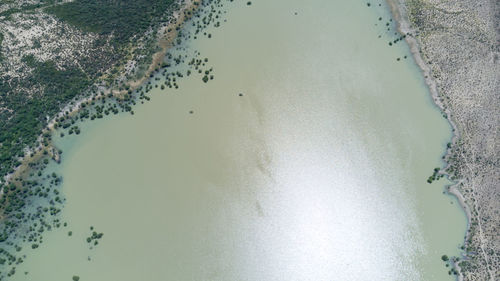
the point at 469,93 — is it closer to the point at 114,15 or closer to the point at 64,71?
the point at 114,15

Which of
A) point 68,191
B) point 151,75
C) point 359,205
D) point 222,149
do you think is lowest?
point 359,205

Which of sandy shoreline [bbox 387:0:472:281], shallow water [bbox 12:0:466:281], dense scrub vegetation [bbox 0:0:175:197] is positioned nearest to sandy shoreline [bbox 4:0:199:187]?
dense scrub vegetation [bbox 0:0:175:197]

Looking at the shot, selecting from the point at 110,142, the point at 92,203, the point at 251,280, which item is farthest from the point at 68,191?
the point at 251,280

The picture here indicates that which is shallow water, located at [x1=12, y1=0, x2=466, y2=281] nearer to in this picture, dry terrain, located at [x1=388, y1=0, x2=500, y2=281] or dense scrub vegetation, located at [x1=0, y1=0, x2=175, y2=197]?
dry terrain, located at [x1=388, y1=0, x2=500, y2=281]

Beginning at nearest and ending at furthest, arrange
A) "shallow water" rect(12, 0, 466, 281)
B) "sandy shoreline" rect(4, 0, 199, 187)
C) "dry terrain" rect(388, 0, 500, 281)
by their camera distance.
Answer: "shallow water" rect(12, 0, 466, 281) < "dry terrain" rect(388, 0, 500, 281) < "sandy shoreline" rect(4, 0, 199, 187)

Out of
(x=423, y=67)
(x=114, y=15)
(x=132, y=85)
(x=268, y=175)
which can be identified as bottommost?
(x=268, y=175)

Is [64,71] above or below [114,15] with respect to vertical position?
below

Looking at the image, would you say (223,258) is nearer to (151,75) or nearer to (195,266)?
(195,266)

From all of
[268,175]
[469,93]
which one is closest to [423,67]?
[469,93]
